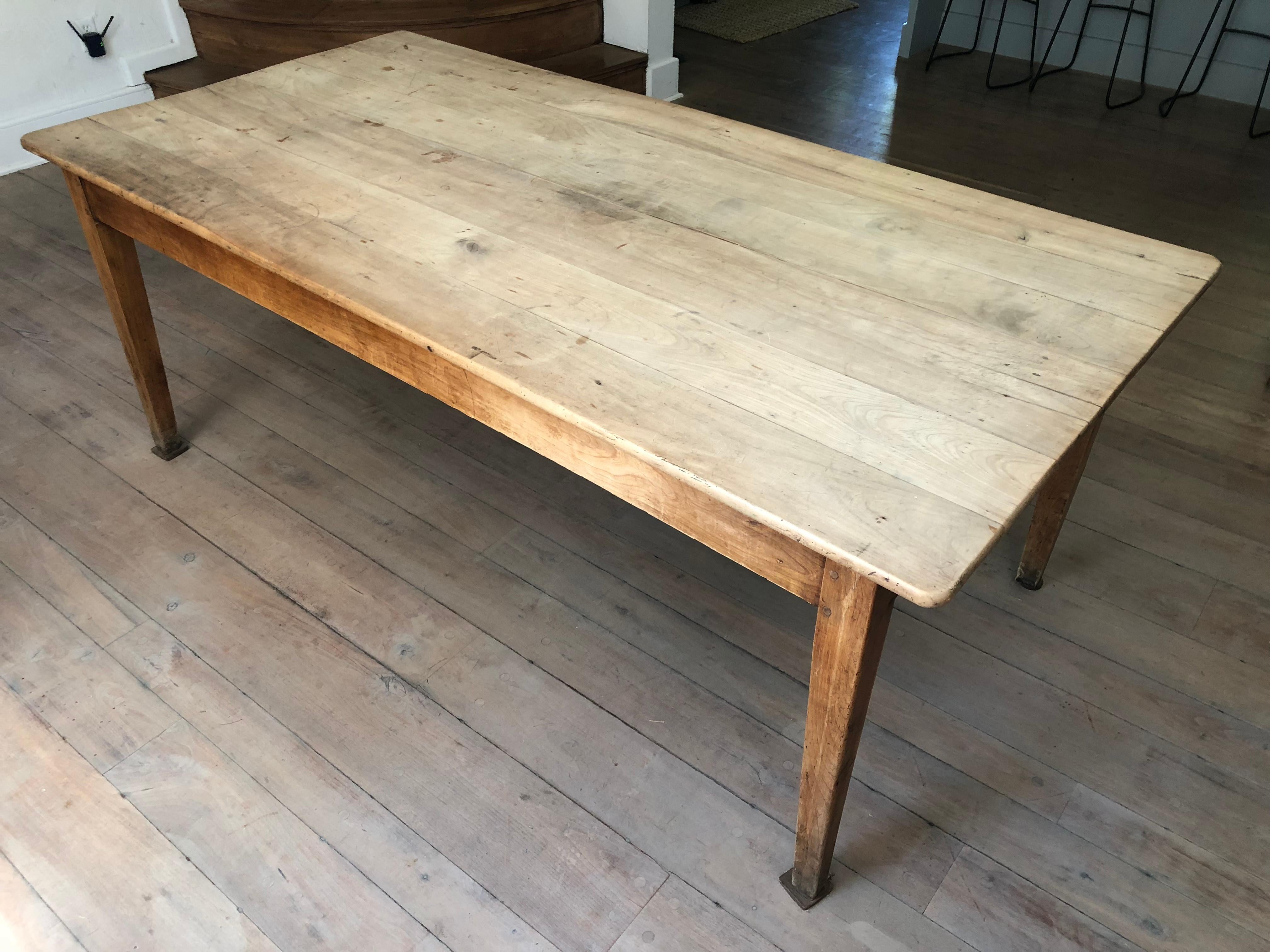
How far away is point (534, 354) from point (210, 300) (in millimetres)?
1887

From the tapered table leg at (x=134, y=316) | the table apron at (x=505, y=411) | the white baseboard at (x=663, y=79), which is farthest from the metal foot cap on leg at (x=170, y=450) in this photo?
the white baseboard at (x=663, y=79)

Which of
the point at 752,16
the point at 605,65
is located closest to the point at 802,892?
the point at 605,65

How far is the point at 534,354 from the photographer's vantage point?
4.00ft

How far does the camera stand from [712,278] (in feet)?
4.52

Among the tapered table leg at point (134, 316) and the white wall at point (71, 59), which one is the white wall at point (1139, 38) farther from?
the tapered table leg at point (134, 316)

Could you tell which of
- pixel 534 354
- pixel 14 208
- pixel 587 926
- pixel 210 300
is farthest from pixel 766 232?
pixel 14 208

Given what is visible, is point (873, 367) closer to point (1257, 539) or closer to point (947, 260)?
point (947, 260)

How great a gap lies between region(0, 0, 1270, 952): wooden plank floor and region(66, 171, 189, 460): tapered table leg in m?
0.08

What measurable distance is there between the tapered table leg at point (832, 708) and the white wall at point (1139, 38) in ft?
12.7

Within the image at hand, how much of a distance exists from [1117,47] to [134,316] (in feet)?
13.4

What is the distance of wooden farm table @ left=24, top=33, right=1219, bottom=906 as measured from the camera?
1.06 m

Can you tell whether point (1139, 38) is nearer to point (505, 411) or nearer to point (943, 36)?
point (943, 36)

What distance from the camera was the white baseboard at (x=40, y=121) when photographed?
341 cm

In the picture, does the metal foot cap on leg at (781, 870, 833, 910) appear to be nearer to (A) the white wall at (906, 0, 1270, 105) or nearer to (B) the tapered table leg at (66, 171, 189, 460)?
(B) the tapered table leg at (66, 171, 189, 460)
